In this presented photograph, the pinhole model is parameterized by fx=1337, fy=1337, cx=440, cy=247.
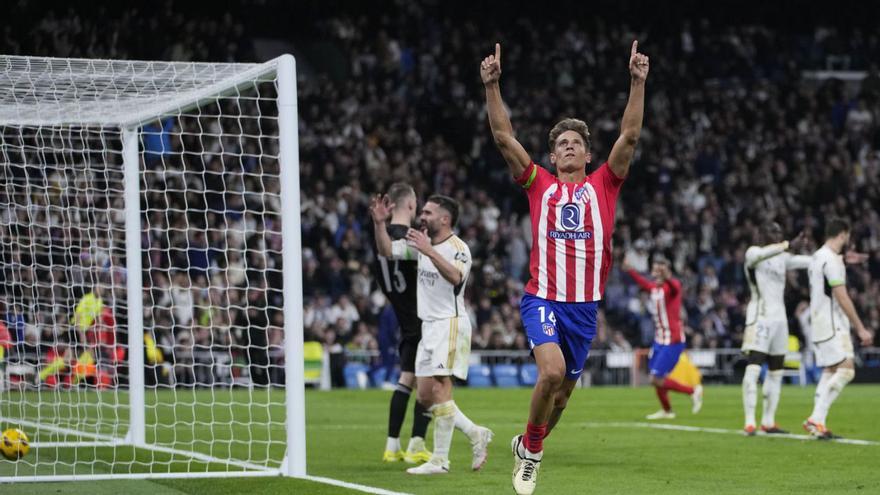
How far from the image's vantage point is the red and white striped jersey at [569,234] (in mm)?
8289

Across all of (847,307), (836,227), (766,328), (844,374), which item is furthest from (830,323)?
(836,227)

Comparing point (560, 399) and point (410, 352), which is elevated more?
point (410, 352)

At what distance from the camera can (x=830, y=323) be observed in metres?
14.0

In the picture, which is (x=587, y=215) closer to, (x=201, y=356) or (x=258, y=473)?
(x=258, y=473)

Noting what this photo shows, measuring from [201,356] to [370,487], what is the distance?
1516cm

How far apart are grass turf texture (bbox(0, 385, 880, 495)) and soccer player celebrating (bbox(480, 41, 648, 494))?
1.17 m

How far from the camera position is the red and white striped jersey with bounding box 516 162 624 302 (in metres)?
8.29

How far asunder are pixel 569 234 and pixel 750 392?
7.00 metres

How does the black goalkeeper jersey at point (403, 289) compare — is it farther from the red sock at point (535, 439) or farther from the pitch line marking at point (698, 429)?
the pitch line marking at point (698, 429)

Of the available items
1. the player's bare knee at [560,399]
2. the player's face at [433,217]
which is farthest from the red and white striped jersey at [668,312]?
the player's bare knee at [560,399]

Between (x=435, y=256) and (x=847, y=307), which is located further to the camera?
(x=847, y=307)

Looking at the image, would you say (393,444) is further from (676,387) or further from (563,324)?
(676,387)

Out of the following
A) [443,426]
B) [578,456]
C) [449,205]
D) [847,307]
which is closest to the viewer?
[443,426]

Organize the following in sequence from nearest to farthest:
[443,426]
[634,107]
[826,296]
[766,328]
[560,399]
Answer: [634,107], [560,399], [443,426], [826,296], [766,328]
